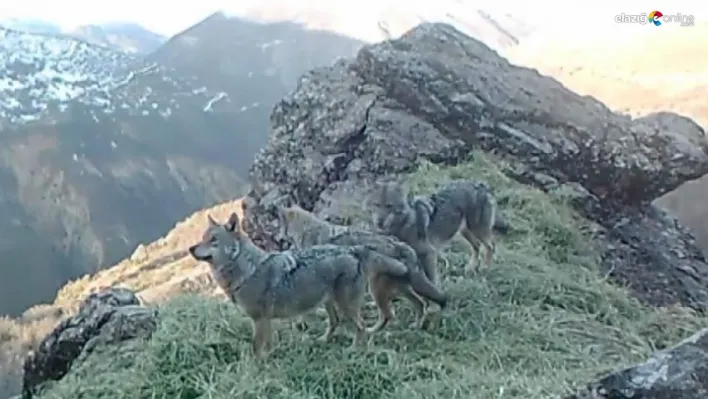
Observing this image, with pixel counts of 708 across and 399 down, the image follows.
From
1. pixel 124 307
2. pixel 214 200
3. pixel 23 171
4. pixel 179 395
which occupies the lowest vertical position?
pixel 23 171

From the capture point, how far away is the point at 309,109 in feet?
37.4

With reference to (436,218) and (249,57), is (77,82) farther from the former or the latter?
(436,218)

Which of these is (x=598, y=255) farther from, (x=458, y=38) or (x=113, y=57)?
(x=113, y=57)

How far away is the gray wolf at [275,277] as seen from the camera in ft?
19.0

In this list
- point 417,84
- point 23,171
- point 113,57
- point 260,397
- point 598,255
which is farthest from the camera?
point 113,57

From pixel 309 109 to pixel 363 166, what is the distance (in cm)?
152

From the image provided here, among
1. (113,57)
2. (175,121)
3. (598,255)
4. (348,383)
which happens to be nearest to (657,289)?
(598,255)

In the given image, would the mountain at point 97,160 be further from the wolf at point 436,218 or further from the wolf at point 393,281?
the wolf at point 393,281

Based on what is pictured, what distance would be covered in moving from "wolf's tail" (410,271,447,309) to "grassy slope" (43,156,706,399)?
8.8 inches

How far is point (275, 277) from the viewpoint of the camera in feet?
19.3

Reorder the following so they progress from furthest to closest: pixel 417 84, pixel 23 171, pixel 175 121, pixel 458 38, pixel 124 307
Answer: pixel 175 121
pixel 23 171
pixel 458 38
pixel 417 84
pixel 124 307

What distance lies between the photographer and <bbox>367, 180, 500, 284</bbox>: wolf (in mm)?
6996

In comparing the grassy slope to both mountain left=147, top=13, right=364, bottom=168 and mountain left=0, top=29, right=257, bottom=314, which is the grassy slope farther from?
mountain left=147, top=13, right=364, bottom=168

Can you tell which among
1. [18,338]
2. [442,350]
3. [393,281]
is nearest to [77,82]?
[18,338]
